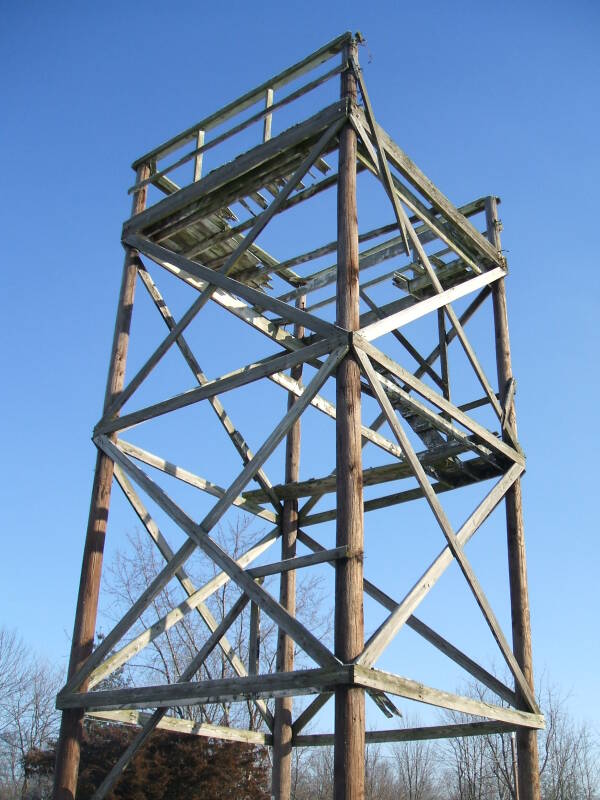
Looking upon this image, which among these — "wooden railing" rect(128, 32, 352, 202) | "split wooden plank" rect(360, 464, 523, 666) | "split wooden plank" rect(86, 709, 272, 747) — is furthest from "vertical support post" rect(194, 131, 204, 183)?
"split wooden plank" rect(86, 709, 272, 747)

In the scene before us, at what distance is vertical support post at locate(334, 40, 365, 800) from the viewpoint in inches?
240

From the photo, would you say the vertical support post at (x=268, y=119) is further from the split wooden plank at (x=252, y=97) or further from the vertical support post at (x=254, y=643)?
the vertical support post at (x=254, y=643)

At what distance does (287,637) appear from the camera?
431 inches

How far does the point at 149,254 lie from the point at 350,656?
Result: 5.65 m

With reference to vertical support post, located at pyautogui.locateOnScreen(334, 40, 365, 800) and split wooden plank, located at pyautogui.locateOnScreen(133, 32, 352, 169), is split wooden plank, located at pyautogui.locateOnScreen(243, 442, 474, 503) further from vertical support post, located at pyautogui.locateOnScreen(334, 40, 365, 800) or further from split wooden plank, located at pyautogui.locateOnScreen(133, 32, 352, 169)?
split wooden plank, located at pyautogui.locateOnScreen(133, 32, 352, 169)

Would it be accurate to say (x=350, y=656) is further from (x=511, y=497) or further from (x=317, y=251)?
(x=317, y=251)

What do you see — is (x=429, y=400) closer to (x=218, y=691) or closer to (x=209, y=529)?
(x=209, y=529)

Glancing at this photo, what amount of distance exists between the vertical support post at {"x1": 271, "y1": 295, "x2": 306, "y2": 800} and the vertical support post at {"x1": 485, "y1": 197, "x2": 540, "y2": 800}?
2.61 m

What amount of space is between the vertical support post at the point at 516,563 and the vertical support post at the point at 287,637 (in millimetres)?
2606

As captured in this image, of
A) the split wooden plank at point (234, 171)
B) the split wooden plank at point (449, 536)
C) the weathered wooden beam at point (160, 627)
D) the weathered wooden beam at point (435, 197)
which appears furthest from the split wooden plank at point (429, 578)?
the split wooden plank at point (234, 171)

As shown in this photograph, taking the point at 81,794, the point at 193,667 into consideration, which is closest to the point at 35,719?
the point at 81,794

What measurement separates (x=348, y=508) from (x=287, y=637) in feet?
15.5

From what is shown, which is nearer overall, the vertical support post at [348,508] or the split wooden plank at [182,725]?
the vertical support post at [348,508]

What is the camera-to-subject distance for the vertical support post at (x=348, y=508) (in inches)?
240
